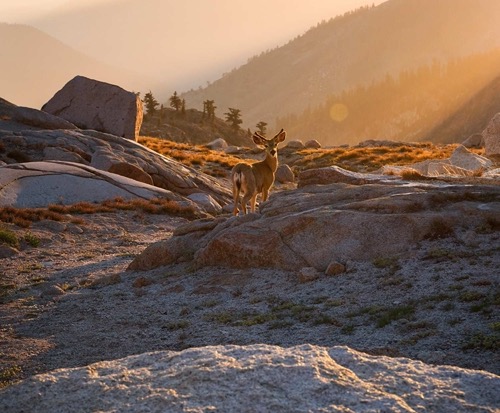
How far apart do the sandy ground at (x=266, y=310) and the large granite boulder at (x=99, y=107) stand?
104 ft

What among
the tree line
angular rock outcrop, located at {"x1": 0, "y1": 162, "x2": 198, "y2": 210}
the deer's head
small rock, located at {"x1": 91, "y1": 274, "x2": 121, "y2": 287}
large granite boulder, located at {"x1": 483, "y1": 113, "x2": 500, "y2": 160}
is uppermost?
the tree line

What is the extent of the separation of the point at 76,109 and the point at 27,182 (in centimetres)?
2119

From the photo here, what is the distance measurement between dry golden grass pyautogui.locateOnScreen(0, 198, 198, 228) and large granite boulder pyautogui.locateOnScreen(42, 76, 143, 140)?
18590 mm

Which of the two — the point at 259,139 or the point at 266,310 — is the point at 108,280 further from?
the point at 259,139

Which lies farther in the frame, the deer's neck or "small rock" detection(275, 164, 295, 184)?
"small rock" detection(275, 164, 295, 184)

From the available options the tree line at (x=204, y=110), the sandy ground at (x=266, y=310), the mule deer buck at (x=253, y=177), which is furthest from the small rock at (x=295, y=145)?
the sandy ground at (x=266, y=310)

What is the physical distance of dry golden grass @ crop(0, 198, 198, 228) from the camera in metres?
24.6

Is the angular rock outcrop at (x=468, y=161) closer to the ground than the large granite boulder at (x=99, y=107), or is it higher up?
closer to the ground

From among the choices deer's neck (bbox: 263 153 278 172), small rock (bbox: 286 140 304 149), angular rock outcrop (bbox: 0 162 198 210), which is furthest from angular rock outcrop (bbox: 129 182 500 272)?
small rock (bbox: 286 140 304 149)

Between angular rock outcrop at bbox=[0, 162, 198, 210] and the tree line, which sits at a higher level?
the tree line

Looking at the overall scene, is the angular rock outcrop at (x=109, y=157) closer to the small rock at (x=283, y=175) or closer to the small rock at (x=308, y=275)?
the small rock at (x=283, y=175)

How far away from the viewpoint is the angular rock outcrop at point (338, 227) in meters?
14.3

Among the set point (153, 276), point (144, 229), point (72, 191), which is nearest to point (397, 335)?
point (153, 276)

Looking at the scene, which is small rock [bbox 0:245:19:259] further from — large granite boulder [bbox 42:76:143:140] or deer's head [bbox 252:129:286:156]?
large granite boulder [bbox 42:76:143:140]
